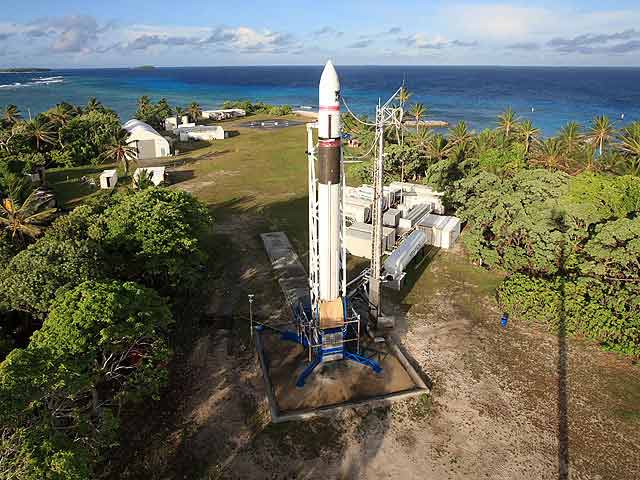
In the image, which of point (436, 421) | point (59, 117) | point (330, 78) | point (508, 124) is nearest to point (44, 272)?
point (330, 78)

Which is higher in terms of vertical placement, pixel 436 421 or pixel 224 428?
pixel 224 428

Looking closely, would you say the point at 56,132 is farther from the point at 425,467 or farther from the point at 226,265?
the point at 425,467

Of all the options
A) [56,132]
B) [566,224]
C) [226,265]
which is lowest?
[226,265]

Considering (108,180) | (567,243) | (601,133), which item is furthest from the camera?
(108,180)

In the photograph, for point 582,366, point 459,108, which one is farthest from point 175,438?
point 459,108

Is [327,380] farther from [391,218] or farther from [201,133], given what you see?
[201,133]

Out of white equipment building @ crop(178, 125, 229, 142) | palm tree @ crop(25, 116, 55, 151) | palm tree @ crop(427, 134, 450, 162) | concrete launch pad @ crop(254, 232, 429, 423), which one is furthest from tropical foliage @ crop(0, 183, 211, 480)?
white equipment building @ crop(178, 125, 229, 142)
